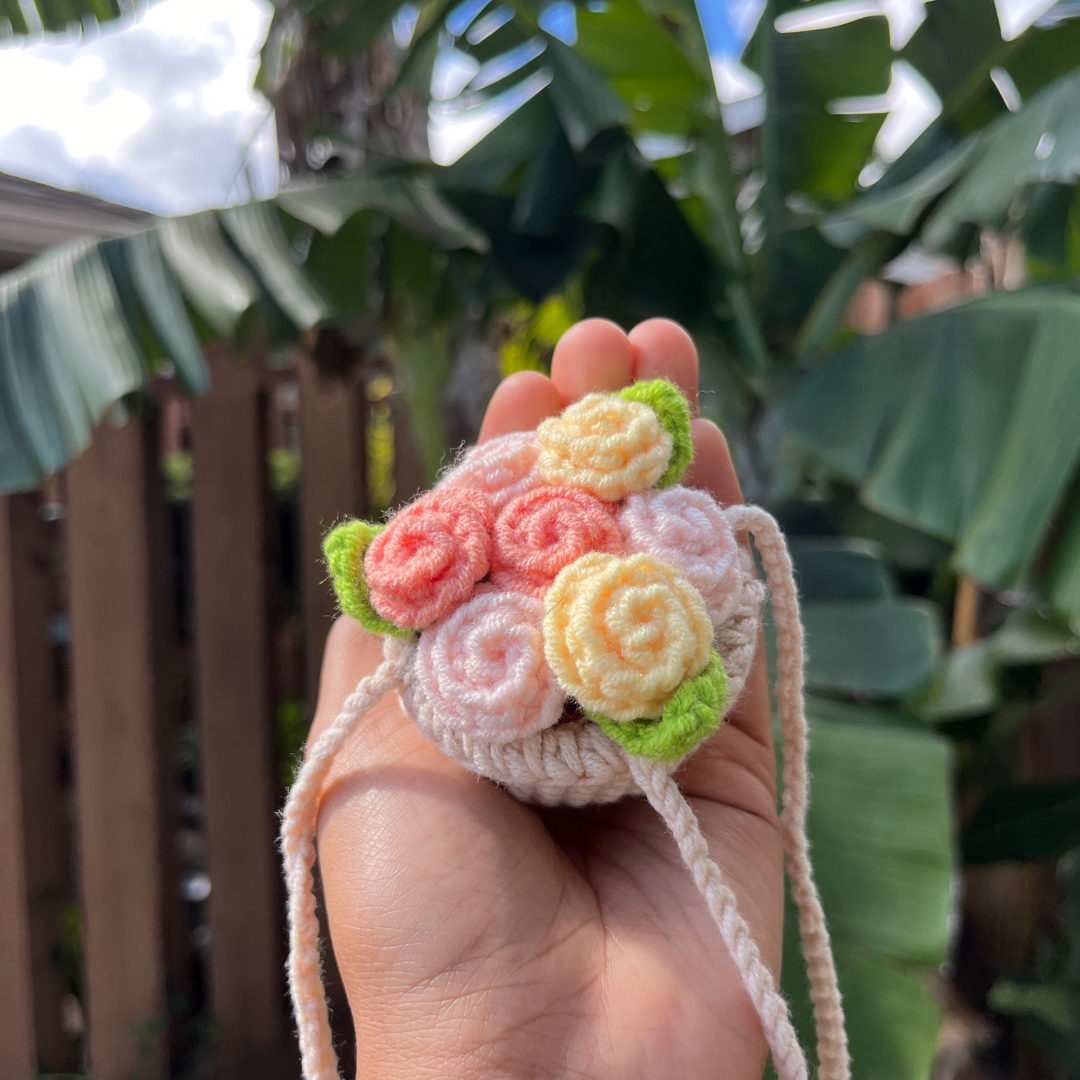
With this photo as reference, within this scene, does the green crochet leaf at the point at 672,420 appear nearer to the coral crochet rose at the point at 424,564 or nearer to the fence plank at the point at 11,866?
the coral crochet rose at the point at 424,564

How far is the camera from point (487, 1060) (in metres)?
0.55

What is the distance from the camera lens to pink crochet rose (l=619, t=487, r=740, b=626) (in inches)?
22.9

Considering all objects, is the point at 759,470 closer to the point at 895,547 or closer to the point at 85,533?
the point at 895,547

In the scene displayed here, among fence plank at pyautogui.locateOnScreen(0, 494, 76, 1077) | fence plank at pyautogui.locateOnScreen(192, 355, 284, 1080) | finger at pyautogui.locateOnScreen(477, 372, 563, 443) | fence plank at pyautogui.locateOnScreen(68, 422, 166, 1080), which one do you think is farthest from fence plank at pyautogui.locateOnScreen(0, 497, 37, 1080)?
finger at pyautogui.locateOnScreen(477, 372, 563, 443)

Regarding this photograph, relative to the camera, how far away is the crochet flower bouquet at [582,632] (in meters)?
0.52

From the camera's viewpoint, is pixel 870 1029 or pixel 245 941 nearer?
pixel 870 1029

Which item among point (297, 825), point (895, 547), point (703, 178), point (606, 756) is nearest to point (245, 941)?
point (297, 825)

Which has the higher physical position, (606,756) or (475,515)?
(475,515)

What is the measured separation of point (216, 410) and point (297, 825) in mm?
1281

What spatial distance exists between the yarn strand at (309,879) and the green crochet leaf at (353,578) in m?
0.03

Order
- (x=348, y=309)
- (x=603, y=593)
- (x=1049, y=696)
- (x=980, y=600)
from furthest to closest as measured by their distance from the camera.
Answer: (x=980, y=600) → (x=1049, y=696) → (x=348, y=309) → (x=603, y=593)

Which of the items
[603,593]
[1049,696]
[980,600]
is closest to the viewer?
[603,593]

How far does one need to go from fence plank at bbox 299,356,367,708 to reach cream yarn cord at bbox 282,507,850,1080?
117cm

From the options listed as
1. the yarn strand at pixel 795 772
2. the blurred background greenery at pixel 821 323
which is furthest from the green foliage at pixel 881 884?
the yarn strand at pixel 795 772
